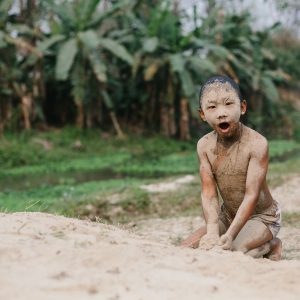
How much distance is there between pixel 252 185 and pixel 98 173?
33.0 ft

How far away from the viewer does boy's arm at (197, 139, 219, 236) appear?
390 centimetres

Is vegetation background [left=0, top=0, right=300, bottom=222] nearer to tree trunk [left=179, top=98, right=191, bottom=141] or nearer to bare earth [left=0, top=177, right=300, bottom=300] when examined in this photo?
tree trunk [left=179, top=98, right=191, bottom=141]

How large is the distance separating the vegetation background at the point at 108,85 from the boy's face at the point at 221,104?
841 centimetres

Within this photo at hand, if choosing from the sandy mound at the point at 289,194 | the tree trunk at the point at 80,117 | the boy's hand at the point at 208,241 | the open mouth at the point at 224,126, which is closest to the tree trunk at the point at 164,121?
the tree trunk at the point at 80,117

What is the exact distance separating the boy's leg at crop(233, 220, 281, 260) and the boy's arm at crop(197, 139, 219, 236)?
189 millimetres

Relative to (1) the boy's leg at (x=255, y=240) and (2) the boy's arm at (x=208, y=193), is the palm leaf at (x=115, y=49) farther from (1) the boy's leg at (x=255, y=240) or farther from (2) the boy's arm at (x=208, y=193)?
(1) the boy's leg at (x=255, y=240)

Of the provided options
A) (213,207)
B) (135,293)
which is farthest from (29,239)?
(213,207)

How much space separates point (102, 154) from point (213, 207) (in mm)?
13565

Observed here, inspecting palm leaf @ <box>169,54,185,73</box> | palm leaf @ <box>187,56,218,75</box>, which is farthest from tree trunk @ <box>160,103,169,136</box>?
palm leaf @ <box>169,54,185,73</box>

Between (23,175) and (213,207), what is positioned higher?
(213,207)

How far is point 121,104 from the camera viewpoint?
22.1m

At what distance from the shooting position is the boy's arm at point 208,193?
390 centimetres

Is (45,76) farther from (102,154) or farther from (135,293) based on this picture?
(135,293)

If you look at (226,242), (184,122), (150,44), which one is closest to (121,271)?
(226,242)
